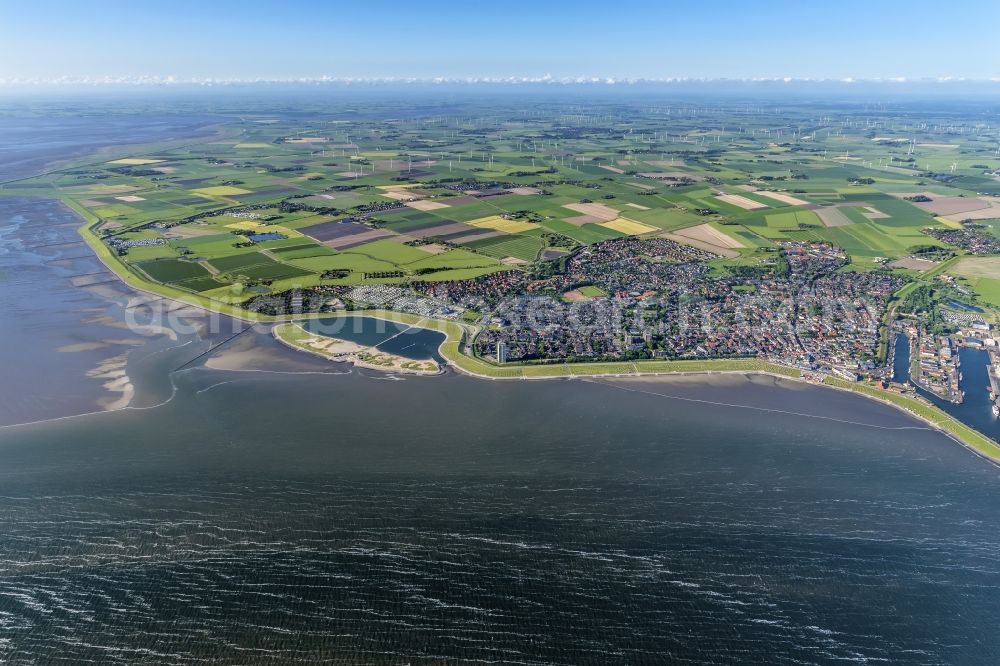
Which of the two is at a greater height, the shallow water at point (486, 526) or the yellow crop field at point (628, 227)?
the yellow crop field at point (628, 227)

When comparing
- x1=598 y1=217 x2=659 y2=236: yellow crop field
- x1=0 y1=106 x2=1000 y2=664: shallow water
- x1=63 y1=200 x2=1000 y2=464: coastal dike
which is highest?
x1=598 y1=217 x2=659 y2=236: yellow crop field

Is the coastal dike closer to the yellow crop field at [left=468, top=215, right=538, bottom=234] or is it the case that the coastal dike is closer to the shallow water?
the shallow water

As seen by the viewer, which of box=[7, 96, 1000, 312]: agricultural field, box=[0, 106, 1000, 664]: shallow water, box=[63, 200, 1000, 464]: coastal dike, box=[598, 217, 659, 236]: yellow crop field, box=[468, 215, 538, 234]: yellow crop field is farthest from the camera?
box=[468, 215, 538, 234]: yellow crop field

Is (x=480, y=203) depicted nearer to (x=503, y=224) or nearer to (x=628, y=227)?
(x=503, y=224)

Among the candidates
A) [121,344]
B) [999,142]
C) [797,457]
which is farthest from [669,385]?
[999,142]

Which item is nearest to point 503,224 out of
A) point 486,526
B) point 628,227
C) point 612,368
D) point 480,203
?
point 480,203

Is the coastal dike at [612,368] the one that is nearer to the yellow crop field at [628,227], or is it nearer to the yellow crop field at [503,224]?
the yellow crop field at [503,224]

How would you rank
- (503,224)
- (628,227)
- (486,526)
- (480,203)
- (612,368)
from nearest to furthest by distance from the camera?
1. (486,526)
2. (612,368)
3. (628,227)
4. (503,224)
5. (480,203)

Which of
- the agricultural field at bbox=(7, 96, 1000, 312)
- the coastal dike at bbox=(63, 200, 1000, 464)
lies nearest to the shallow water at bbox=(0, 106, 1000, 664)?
the coastal dike at bbox=(63, 200, 1000, 464)

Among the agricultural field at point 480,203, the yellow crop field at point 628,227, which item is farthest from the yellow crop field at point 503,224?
the yellow crop field at point 628,227

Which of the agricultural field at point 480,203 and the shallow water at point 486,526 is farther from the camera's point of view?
the agricultural field at point 480,203

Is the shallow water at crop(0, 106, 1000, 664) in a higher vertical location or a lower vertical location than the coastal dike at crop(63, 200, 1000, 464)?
lower

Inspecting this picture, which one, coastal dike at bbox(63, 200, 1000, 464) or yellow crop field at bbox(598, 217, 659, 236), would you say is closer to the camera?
coastal dike at bbox(63, 200, 1000, 464)
